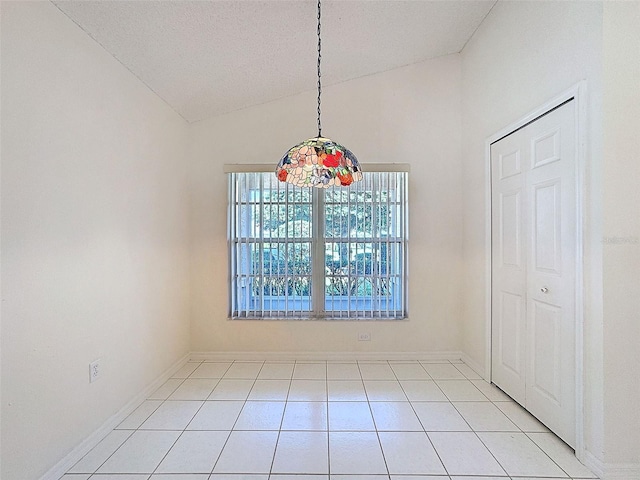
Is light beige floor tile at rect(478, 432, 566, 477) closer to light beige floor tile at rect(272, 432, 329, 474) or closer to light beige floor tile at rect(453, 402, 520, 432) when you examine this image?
light beige floor tile at rect(453, 402, 520, 432)

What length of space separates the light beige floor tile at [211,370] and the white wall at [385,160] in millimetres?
198

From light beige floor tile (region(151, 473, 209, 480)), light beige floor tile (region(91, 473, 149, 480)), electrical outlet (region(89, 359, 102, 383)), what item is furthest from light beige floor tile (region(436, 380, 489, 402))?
electrical outlet (region(89, 359, 102, 383))

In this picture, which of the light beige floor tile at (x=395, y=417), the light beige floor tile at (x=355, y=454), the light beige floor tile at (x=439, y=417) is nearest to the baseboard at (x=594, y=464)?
the light beige floor tile at (x=439, y=417)

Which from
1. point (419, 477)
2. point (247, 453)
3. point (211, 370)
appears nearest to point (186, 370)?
point (211, 370)

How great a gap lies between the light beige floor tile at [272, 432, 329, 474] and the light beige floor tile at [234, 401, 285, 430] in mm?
163

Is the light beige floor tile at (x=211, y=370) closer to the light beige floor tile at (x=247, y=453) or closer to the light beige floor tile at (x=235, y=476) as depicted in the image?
the light beige floor tile at (x=247, y=453)

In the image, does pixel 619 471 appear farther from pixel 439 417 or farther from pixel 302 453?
pixel 302 453

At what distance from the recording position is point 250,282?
3693 millimetres

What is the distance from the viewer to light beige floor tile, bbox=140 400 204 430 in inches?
92.7

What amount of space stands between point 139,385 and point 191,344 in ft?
3.24

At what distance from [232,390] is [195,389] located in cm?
33

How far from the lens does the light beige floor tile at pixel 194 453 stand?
191 cm

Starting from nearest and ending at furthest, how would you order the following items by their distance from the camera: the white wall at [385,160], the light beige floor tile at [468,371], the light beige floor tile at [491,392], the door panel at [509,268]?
the door panel at [509,268]
the light beige floor tile at [491,392]
the light beige floor tile at [468,371]
the white wall at [385,160]

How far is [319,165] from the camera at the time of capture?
190 cm
